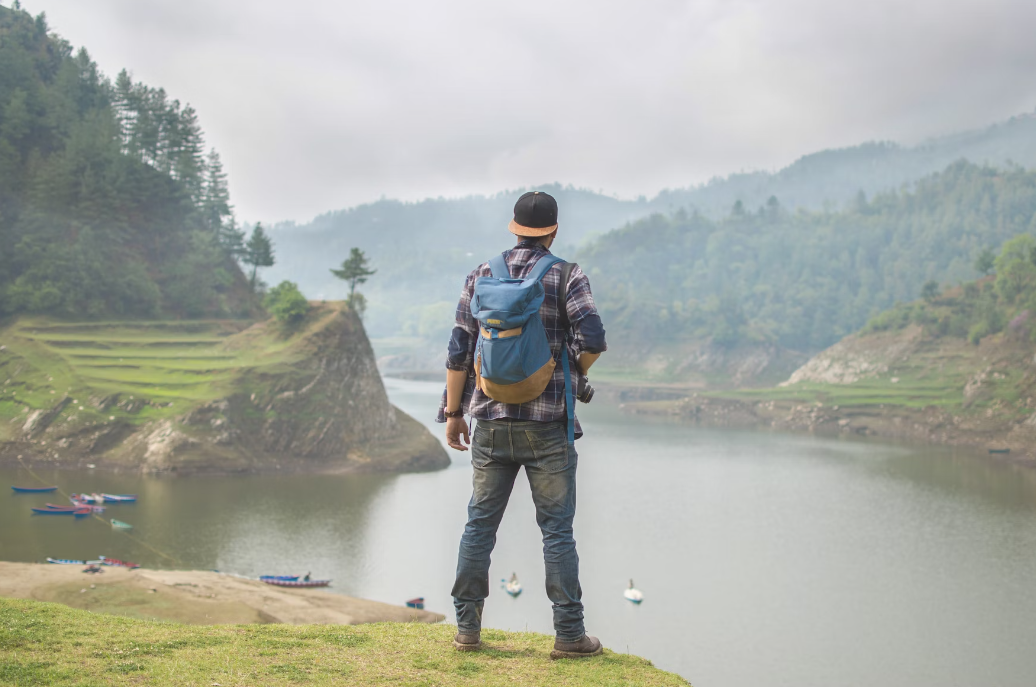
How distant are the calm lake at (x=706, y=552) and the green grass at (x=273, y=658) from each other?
63.2ft

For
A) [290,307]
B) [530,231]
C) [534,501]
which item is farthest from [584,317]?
[290,307]

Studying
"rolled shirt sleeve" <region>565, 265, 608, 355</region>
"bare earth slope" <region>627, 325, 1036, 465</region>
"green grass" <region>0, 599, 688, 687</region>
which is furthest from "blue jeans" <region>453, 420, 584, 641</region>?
"bare earth slope" <region>627, 325, 1036, 465</region>

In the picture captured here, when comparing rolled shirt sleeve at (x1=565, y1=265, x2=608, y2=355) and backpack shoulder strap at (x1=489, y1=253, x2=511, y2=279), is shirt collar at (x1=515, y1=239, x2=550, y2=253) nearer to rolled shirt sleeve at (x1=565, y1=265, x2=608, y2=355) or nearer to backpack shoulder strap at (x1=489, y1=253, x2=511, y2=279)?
backpack shoulder strap at (x1=489, y1=253, x2=511, y2=279)

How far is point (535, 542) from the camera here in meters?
41.8

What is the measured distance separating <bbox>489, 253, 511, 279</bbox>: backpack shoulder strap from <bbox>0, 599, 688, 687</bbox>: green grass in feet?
9.83

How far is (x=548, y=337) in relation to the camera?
22.5ft

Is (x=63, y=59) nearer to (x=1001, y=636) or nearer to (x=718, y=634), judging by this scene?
(x=718, y=634)

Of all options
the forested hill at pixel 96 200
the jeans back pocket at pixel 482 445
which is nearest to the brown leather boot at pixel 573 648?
the jeans back pocket at pixel 482 445

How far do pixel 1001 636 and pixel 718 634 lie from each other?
9435mm

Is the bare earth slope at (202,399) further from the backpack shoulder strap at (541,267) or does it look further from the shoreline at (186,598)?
the backpack shoulder strap at (541,267)

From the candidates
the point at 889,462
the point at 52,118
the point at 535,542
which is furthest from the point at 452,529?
the point at 52,118

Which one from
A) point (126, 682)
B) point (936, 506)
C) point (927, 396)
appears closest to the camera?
point (126, 682)

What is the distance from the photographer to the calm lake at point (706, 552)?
27.8m

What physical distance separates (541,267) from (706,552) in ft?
119
